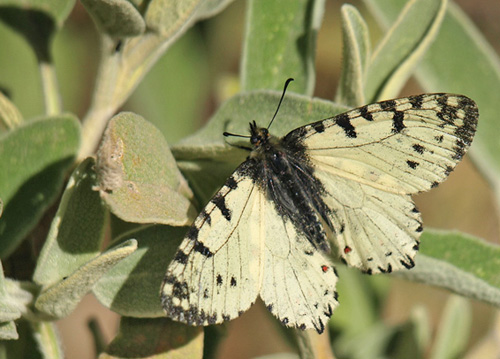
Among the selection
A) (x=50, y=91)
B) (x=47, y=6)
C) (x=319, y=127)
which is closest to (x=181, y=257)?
(x=319, y=127)

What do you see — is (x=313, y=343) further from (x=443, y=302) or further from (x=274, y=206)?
(x=443, y=302)

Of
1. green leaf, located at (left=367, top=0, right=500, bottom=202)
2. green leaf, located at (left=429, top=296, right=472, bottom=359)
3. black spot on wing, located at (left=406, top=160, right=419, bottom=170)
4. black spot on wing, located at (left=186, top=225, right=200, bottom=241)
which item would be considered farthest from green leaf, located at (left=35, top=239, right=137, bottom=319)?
green leaf, located at (left=429, top=296, right=472, bottom=359)

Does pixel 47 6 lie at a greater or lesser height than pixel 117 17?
lesser

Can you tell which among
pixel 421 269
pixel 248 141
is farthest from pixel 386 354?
pixel 248 141

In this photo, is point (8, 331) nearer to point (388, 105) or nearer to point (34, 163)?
point (34, 163)

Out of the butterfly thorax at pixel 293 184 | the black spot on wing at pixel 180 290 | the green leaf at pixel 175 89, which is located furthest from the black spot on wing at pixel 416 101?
the green leaf at pixel 175 89

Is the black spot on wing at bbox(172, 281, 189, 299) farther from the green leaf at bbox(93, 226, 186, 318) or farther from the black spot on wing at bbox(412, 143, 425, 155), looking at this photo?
the black spot on wing at bbox(412, 143, 425, 155)

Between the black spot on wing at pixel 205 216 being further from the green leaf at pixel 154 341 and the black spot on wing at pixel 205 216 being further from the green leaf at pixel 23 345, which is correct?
the green leaf at pixel 23 345
